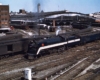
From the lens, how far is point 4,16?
5894cm

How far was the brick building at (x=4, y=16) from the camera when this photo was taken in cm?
5761

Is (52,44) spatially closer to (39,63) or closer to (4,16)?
(39,63)

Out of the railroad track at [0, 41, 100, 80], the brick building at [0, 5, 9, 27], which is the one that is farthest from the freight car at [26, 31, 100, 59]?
the brick building at [0, 5, 9, 27]

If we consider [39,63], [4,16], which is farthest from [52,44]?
[4,16]

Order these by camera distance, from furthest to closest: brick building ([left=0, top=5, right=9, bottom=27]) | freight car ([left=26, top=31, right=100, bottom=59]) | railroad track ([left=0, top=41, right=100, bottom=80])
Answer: brick building ([left=0, top=5, right=9, bottom=27]) < freight car ([left=26, top=31, right=100, bottom=59]) < railroad track ([left=0, top=41, right=100, bottom=80])

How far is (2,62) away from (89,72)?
925 cm

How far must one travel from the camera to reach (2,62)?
70.5 ft

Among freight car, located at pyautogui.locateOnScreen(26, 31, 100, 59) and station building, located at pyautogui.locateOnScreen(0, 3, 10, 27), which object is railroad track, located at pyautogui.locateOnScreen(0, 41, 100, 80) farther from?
station building, located at pyautogui.locateOnScreen(0, 3, 10, 27)

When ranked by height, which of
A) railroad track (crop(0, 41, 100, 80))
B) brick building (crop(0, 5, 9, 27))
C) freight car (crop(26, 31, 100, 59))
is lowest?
railroad track (crop(0, 41, 100, 80))

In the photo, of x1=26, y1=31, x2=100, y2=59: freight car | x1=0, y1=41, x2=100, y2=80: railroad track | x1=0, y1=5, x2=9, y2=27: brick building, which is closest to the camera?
x1=0, y1=41, x2=100, y2=80: railroad track

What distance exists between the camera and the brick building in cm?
5761

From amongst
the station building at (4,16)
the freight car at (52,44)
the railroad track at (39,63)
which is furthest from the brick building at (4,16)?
the railroad track at (39,63)

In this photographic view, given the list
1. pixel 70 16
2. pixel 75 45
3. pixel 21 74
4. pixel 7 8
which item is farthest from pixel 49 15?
pixel 21 74

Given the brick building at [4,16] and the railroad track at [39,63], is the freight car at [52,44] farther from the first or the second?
the brick building at [4,16]
